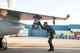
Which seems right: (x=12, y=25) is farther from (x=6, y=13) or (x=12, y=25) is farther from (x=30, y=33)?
(x=30, y=33)

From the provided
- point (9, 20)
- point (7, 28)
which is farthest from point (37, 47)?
point (7, 28)

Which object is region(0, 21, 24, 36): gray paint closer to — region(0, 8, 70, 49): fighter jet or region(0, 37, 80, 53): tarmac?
region(0, 8, 70, 49): fighter jet

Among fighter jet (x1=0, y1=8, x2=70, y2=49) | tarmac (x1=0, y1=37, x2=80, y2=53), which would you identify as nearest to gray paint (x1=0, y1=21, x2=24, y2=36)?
fighter jet (x1=0, y1=8, x2=70, y2=49)

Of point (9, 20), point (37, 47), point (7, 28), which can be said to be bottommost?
point (37, 47)

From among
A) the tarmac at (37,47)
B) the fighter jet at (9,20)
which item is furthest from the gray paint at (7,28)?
the tarmac at (37,47)

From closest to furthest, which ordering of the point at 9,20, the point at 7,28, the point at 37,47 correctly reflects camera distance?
the point at 7,28
the point at 9,20
the point at 37,47

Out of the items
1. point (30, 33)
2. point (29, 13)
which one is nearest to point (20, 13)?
point (29, 13)

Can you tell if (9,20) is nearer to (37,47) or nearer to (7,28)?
(7,28)

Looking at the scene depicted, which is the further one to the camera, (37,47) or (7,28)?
(37,47)

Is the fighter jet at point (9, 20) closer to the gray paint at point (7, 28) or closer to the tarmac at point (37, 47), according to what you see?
the gray paint at point (7, 28)

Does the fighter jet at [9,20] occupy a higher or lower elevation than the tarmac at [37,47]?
higher

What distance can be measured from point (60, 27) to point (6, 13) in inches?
2436

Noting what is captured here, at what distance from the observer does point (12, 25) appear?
16172mm

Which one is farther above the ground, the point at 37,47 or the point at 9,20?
the point at 9,20
